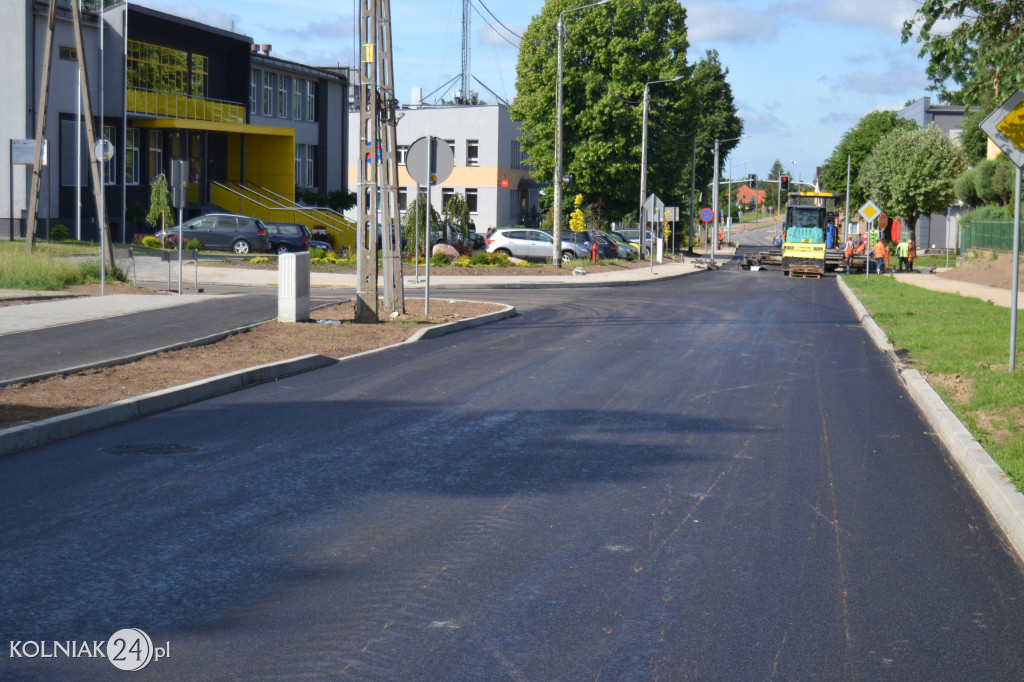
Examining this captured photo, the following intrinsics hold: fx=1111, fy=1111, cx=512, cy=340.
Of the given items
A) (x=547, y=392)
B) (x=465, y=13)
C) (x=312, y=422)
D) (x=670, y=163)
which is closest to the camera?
(x=312, y=422)

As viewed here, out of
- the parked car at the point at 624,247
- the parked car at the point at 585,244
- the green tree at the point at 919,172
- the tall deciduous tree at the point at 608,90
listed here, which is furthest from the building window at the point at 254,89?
the green tree at the point at 919,172

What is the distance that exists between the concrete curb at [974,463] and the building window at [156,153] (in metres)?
39.1

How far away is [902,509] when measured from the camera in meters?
7.00

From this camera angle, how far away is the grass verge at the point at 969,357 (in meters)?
9.13

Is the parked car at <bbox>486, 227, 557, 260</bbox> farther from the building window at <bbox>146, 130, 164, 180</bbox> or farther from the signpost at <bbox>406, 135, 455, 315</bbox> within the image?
the signpost at <bbox>406, 135, 455, 315</bbox>

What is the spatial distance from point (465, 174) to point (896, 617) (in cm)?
6706

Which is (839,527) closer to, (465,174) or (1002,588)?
(1002,588)

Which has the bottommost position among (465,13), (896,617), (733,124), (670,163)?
(896,617)

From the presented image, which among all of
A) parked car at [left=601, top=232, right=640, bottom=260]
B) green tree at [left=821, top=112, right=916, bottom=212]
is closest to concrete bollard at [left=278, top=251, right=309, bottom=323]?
parked car at [left=601, top=232, right=640, bottom=260]

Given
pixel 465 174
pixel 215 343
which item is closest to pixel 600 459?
pixel 215 343

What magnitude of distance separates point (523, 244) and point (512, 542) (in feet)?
134

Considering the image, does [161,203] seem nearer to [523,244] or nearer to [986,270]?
[523,244]

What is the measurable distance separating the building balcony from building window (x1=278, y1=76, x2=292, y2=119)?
4.83 m

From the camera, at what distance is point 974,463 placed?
26.2 feet
